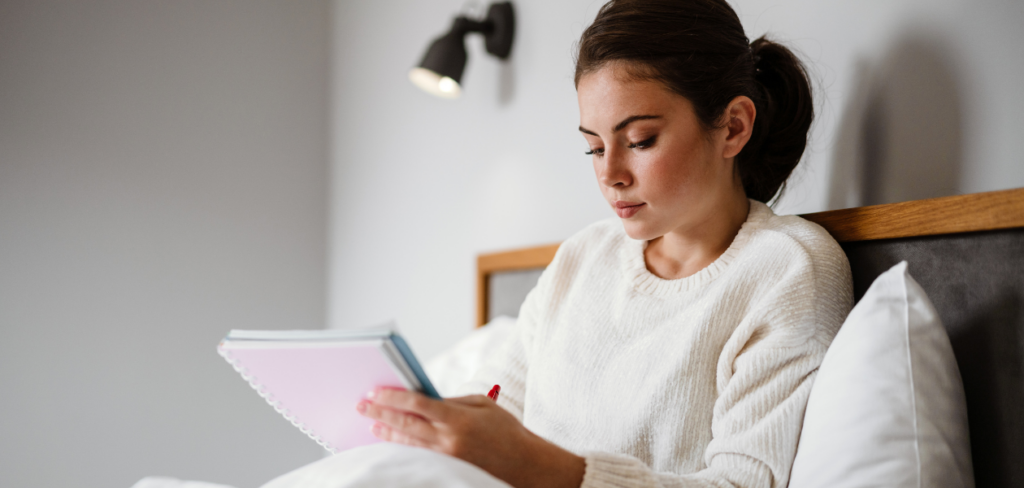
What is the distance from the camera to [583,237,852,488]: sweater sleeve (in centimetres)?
70

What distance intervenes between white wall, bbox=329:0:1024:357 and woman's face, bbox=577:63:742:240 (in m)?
0.23

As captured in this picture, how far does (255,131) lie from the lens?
8.58 feet

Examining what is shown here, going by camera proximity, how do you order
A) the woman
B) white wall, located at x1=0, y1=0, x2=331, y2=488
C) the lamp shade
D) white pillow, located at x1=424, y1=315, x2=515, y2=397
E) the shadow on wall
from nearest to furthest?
1. the woman
2. the shadow on wall
3. white pillow, located at x1=424, y1=315, x2=515, y2=397
4. the lamp shade
5. white wall, located at x1=0, y1=0, x2=331, y2=488

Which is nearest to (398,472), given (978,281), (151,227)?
(978,281)

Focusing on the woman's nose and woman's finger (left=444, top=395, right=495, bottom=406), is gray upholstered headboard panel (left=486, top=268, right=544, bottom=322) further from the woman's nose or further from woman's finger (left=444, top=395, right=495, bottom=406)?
woman's finger (left=444, top=395, right=495, bottom=406)

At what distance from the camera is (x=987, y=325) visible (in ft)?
2.25

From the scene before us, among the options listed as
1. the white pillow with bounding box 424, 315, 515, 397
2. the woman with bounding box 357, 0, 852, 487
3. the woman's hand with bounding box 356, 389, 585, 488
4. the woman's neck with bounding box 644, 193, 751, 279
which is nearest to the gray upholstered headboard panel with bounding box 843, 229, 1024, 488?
the woman with bounding box 357, 0, 852, 487

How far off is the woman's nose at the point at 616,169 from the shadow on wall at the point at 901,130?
1.13 feet

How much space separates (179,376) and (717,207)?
2.16 meters

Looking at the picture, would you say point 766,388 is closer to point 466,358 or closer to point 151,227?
point 466,358

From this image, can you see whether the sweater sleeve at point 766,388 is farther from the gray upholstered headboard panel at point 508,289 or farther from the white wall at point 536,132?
the gray upholstered headboard panel at point 508,289

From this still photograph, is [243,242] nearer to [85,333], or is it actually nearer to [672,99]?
[85,333]

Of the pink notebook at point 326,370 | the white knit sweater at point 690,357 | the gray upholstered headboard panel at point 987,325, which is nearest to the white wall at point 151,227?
the white knit sweater at point 690,357

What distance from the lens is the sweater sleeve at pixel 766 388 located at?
696 millimetres
